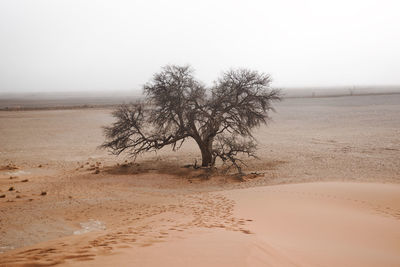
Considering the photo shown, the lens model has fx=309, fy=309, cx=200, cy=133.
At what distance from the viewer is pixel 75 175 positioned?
1667cm

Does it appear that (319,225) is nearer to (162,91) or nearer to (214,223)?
(214,223)

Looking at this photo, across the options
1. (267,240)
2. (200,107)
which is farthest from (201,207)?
(200,107)

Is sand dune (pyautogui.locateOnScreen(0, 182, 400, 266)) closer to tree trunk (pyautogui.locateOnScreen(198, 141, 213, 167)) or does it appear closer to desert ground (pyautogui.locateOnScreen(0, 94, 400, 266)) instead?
desert ground (pyautogui.locateOnScreen(0, 94, 400, 266))

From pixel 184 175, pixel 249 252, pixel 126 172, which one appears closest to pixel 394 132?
→ pixel 184 175

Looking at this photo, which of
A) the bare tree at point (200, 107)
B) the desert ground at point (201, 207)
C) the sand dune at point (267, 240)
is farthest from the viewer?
the bare tree at point (200, 107)

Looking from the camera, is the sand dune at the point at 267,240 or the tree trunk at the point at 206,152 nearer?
the sand dune at the point at 267,240

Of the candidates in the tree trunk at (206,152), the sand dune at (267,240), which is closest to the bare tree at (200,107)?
the tree trunk at (206,152)

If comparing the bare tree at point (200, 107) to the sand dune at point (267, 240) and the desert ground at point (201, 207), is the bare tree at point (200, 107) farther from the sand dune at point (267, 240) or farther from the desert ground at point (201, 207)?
the sand dune at point (267, 240)

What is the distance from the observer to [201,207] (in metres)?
10.1

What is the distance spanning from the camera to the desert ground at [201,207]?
5406 millimetres

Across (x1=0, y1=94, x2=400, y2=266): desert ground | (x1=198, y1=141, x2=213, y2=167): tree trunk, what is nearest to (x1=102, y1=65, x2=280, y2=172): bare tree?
(x1=198, y1=141, x2=213, y2=167): tree trunk

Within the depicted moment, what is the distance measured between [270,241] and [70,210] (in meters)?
7.91

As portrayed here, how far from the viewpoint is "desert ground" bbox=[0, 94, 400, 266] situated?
541 centimetres

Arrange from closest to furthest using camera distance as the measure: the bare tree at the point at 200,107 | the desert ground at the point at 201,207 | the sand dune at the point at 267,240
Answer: the sand dune at the point at 267,240
the desert ground at the point at 201,207
the bare tree at the point at 200,107
